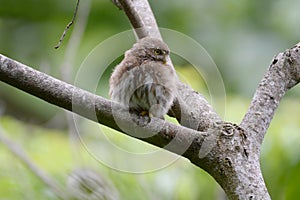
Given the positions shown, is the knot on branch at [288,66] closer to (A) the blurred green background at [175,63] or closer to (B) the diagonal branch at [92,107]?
(B) the diagonal branch at [92,107]

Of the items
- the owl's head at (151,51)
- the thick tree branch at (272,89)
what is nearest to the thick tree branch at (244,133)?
the thick tree branch at (272,89)

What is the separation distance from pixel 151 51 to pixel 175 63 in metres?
2.48

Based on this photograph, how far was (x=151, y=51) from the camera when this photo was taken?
7.01 feet

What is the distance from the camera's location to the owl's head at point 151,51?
213 cm

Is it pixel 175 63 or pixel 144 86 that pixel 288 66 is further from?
pixel 175 63

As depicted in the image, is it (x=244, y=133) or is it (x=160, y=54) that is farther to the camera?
(x=160, y=54)

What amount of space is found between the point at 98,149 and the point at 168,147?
1209mm

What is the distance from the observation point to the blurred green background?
274cm

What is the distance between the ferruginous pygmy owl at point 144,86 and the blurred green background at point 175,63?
0.61 m

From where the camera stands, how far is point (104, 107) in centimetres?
172

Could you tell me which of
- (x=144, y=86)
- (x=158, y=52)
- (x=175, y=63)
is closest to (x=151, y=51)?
(x=158, y=52)

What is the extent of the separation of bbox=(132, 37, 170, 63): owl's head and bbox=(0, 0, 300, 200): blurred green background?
55 centimetres

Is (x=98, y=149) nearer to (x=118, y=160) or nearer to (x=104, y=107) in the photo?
(x=118, y=160)

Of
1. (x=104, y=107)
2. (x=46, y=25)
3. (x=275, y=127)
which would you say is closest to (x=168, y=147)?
(x=104, y=107)
